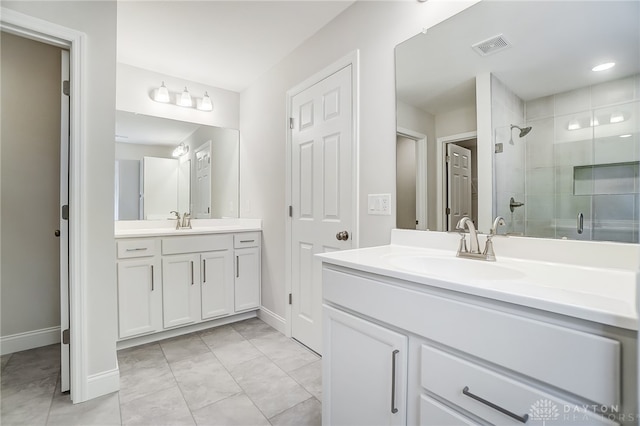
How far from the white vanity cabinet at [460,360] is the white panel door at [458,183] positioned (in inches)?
24.9

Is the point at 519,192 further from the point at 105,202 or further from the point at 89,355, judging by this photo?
the point at 89,355

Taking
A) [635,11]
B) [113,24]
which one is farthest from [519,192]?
[113,24]

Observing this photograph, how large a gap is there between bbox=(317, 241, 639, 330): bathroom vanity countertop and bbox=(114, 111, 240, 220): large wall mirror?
2175 mm

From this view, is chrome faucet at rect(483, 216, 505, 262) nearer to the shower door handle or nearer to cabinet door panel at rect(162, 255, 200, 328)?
the shower door handle

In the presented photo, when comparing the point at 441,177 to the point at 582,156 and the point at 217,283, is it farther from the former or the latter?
the point at 217,283

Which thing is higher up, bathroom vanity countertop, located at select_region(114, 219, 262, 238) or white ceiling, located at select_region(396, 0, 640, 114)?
white ceiling, located at select_region(396, 0, 640, 114)

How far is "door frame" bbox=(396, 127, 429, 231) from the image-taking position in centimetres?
155

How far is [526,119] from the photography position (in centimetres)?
117

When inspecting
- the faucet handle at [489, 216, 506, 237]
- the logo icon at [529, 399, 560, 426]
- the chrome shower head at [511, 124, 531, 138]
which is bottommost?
the logo icon at [529, 399, 560, 426]

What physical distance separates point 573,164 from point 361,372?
1.09 meters

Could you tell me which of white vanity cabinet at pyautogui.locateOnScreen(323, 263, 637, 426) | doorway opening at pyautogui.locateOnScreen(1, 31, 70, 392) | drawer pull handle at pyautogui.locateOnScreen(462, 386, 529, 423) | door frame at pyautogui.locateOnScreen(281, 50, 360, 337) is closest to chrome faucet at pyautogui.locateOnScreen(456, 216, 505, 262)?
white vanity cabinet at pyautogui.locateOnScreen(323, 263, 637, 426)

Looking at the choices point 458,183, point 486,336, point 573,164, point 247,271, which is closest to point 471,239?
point 458,183

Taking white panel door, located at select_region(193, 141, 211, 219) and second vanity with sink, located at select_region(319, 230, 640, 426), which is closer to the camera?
second vanity with sink, located at select_region(319, 230, 640, 426)

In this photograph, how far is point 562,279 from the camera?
883 millimetres
